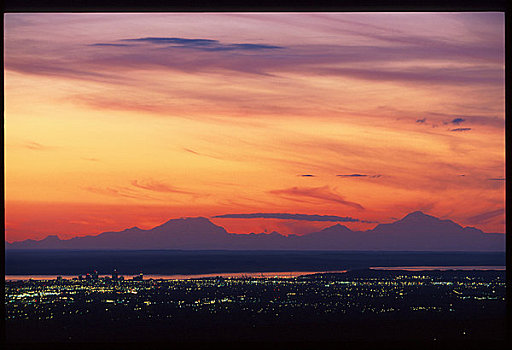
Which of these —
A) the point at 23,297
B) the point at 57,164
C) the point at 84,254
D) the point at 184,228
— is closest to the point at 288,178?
the point at 184,228

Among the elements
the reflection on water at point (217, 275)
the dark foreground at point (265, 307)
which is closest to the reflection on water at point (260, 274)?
the reflection on water at point (217, 275)

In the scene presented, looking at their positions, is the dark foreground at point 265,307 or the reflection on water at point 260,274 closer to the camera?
the dark foreground at point 265,307

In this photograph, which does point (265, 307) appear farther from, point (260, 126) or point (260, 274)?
point (260, 274)

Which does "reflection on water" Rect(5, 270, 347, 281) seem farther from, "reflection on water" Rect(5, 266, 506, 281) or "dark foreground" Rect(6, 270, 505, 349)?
"dark foreground" Rect(6, 270, 505, 349)

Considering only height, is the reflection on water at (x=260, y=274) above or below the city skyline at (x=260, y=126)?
below

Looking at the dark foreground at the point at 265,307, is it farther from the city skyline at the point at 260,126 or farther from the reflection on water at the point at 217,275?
the city skyline at the point at 260,126

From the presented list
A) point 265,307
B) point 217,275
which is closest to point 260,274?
point 217,275
